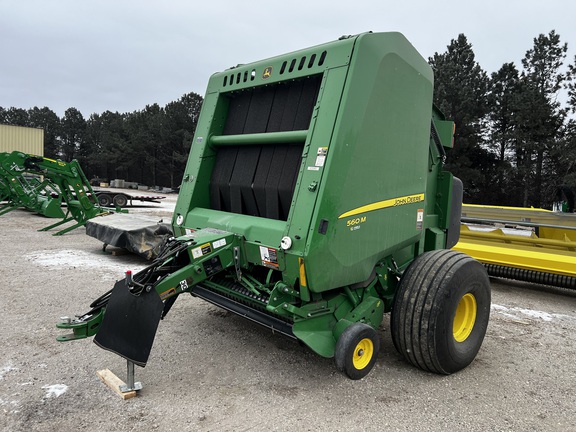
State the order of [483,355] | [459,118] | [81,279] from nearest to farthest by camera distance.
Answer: [483,355] < [81,279] < [459,118]

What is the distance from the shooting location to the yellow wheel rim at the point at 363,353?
3094 mm

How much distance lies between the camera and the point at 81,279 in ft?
20.6

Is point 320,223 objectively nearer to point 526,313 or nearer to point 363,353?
point 363,353

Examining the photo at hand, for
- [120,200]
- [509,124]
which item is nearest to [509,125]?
[509,124]

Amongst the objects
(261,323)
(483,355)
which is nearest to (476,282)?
(483,355)

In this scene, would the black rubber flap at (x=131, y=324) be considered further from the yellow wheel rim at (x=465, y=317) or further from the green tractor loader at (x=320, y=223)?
the yellow wheel rim at (x=465, y=317)

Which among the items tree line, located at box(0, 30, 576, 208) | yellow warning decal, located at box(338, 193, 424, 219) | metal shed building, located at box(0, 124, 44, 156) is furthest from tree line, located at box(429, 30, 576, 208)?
metal shed building, located at box(0, 124, 44, 156)

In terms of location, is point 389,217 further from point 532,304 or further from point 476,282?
point 532,304

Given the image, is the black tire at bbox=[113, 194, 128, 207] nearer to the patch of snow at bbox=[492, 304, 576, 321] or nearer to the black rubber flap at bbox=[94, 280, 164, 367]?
the patch of snow at bbox=[492, 304, 576, 321]

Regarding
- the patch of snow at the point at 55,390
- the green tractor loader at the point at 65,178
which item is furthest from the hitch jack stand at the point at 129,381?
the green tractor loader at the point at 65,178

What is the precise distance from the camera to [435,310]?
3.27 meters

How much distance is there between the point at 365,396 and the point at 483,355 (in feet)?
4.93

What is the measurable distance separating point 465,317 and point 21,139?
117 ft

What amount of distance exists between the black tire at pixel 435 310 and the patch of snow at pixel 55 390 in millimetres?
2483
